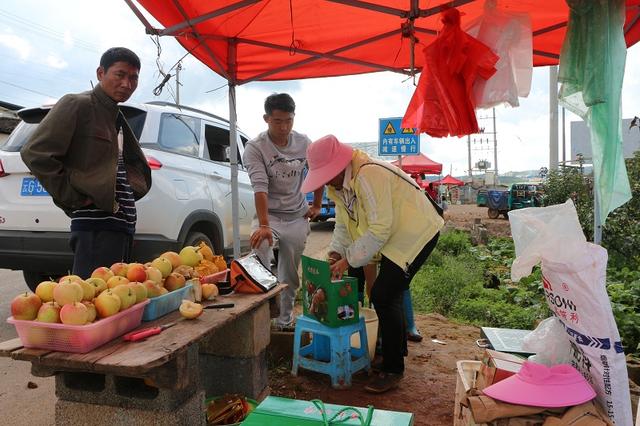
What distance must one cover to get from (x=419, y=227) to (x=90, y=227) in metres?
2.07

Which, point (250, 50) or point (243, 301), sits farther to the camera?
point (250, 50)

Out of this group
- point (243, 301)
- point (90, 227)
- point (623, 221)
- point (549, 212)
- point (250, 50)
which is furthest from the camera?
point (623, 221)

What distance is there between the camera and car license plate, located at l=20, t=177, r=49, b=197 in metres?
3.88

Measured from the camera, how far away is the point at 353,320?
3.10m

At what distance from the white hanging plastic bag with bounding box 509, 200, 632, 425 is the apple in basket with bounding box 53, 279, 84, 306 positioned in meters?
1.88

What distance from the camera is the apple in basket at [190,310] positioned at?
6.89 ft

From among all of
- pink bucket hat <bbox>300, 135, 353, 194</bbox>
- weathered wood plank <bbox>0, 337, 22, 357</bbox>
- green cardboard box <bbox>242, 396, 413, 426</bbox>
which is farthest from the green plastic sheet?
weathered wood plank <bbox>0, 337, 22, 357</bbox>

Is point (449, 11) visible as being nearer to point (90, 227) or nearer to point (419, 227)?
point (419, 227)

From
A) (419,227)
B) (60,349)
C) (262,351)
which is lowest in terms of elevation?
(262,351)

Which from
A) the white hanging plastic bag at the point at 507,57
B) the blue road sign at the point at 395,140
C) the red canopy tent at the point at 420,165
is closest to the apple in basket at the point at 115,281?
the white hanging plastic bag at the point at 507,57

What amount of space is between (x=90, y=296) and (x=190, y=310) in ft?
1.45

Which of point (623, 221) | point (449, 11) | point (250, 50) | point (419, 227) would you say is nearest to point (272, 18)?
point (250, 50)

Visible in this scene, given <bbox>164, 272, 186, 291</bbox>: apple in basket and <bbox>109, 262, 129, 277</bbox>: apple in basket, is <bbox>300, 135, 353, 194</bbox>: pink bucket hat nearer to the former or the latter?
<bbox>164, 272, 186, 291</bbox>: apple in basket

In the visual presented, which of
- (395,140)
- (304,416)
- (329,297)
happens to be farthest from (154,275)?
(395,140)
